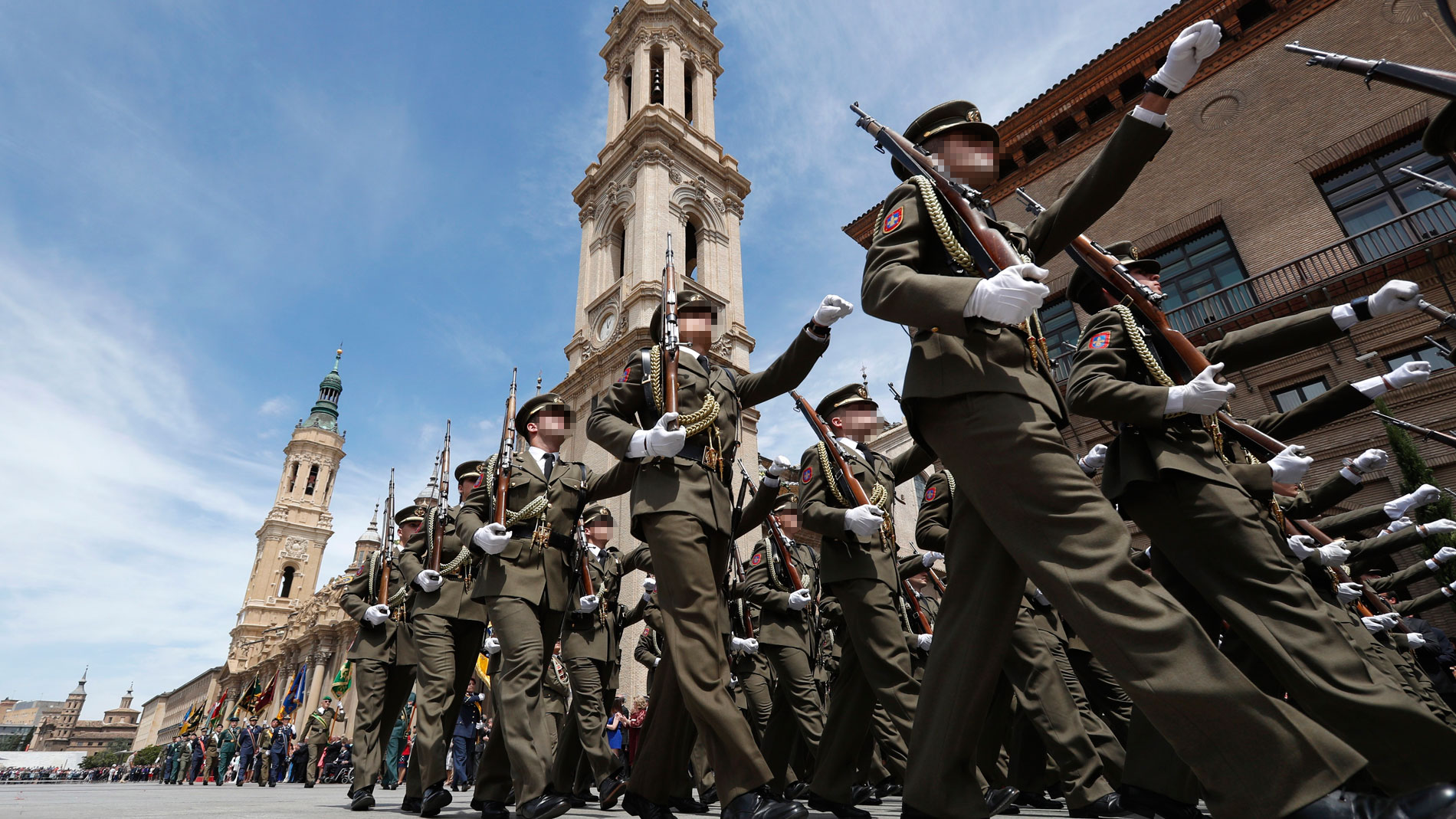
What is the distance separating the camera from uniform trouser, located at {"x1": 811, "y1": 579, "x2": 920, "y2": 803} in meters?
3.54

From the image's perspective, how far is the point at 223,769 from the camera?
21.8m

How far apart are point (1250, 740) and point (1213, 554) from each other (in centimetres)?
110

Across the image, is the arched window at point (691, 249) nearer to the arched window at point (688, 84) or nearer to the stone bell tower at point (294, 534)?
the arched window at point (688, 84)

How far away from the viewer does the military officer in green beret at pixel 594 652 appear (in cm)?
536

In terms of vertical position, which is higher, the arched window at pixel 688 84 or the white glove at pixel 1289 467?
the arched window at pixel 688 84

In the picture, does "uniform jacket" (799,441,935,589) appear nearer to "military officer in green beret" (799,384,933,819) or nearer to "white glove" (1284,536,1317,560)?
"military officer in green beret" (799,384,933,819)

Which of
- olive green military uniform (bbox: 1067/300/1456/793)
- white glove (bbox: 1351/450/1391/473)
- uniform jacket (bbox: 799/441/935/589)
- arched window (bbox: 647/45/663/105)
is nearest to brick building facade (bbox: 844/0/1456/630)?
white glove (bbox: 1351/450/1391/473)

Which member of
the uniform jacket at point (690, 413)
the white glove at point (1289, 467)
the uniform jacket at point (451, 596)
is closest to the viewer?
the white glove at point (1289, 467)

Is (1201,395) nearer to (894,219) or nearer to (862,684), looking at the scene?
(894,219)

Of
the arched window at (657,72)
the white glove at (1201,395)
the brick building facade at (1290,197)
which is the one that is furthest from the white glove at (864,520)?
the arched window at (657,72)

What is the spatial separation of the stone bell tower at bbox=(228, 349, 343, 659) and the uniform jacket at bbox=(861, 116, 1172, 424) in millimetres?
77486

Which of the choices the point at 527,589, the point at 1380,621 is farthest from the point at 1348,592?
the point at 527,589

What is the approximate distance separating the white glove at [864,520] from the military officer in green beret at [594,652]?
1890 millimetres

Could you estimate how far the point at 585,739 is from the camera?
17.7 ft
